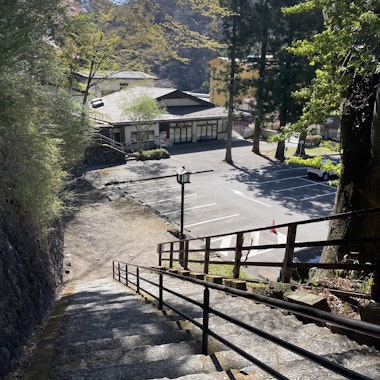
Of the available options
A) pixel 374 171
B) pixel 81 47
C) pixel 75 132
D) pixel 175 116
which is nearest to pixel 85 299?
pixel 374 171

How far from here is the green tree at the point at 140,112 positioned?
3125 cm

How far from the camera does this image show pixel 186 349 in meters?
3.48

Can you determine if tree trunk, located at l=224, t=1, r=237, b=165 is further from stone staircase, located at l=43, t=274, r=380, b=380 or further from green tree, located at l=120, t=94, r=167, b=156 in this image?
stone staircase, located at l=43, t=274, r=380, b=380

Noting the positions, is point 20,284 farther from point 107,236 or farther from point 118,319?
point 107,236

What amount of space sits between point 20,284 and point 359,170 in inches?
248

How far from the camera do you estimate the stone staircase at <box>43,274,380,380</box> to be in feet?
9.02

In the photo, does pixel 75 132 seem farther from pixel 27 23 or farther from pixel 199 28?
pixel 199 28

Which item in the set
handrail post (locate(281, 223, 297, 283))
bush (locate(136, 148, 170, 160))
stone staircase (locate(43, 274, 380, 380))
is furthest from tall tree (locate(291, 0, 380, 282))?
bush (locate(136, 148, 170, 160))

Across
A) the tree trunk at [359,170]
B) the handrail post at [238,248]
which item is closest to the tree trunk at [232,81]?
the tree trunk at [359,170]

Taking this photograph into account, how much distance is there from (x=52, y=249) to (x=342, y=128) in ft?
28.4

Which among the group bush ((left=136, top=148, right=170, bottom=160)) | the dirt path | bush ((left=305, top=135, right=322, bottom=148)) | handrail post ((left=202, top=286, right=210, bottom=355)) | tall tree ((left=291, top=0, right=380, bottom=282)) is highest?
tall tree ((left=291, top=0, right=380, bottom=282))

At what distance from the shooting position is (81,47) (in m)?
22.8

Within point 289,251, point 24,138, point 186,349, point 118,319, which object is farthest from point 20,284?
point 289,251

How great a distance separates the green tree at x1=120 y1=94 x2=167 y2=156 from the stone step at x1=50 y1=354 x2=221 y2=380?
28283 mm
